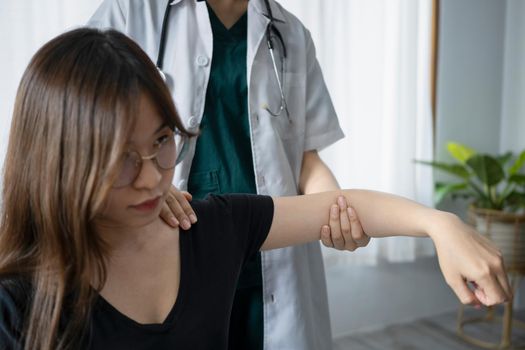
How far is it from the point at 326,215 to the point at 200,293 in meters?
0.34

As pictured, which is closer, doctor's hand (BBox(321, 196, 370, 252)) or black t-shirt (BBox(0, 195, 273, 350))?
black t-shirt (BBox(0, 195, 273, 350))

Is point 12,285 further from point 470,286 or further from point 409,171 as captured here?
point 409,171

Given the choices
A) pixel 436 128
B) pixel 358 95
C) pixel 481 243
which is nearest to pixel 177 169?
pixel 481 243

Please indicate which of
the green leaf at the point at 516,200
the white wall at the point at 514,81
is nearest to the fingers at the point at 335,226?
the green leaf at the point at 516,200

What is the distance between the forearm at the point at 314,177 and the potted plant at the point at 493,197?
62.9 inches

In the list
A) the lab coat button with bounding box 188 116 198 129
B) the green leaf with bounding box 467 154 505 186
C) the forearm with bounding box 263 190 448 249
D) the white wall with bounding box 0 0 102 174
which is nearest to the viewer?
the forearm with bounding box 263 190 448 249

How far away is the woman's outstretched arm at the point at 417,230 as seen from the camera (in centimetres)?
89

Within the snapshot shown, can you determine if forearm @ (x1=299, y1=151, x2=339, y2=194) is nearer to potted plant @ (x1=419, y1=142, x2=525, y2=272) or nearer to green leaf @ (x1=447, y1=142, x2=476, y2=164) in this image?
potted plant @ (x1=419, y1=142, x2=525, y2=272)

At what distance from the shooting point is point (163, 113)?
2.87ft

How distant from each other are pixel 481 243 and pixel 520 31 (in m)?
2.78

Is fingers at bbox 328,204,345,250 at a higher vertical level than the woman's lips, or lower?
lower

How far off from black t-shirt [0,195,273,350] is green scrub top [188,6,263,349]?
0.47 feet

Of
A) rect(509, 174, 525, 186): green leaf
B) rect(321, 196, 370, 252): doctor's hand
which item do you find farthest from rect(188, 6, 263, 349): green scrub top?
rect(509, 174, 525, 186): green leaf

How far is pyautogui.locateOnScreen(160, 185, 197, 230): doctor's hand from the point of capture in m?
1.04
